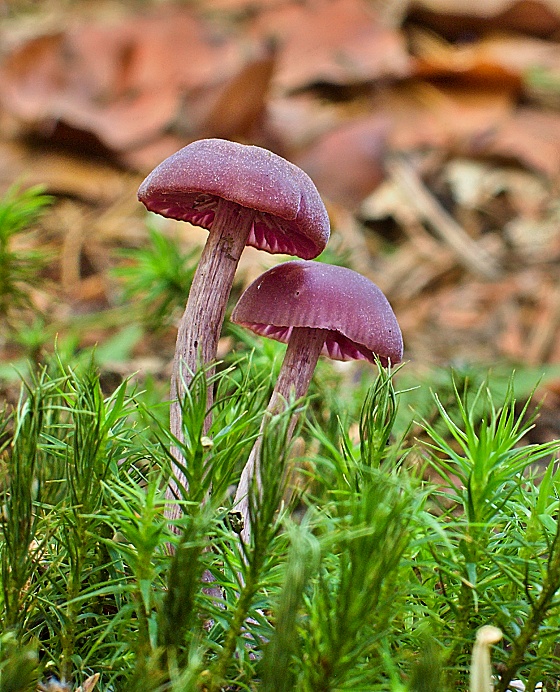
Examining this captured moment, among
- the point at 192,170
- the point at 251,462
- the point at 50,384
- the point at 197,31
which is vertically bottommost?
the point at 251,462

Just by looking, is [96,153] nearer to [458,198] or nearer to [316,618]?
[458,198]

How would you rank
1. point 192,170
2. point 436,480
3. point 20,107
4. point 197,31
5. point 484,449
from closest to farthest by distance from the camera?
point 484,449 → point 192,170 → point 436,480 → point 20,107 → point 197,31

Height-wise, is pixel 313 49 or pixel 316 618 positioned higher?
→ pixel 313 49

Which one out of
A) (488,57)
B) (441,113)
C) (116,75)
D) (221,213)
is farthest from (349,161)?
(221,213)

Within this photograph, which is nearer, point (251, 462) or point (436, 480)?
point (251, 462)

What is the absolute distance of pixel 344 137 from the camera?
4.22 meters

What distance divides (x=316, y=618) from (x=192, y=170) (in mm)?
761

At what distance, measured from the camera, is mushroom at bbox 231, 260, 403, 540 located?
127 centimetres

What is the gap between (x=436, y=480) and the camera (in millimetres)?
1975

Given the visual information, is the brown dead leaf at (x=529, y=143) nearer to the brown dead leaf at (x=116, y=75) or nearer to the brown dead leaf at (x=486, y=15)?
the brown dead leaf at (x=486, y=15)

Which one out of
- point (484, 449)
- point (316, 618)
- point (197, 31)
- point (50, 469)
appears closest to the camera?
point (316, 618)

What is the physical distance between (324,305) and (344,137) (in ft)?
10.5

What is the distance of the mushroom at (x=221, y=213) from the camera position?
1.22 m

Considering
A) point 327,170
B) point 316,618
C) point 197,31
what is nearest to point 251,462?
point 316,618
